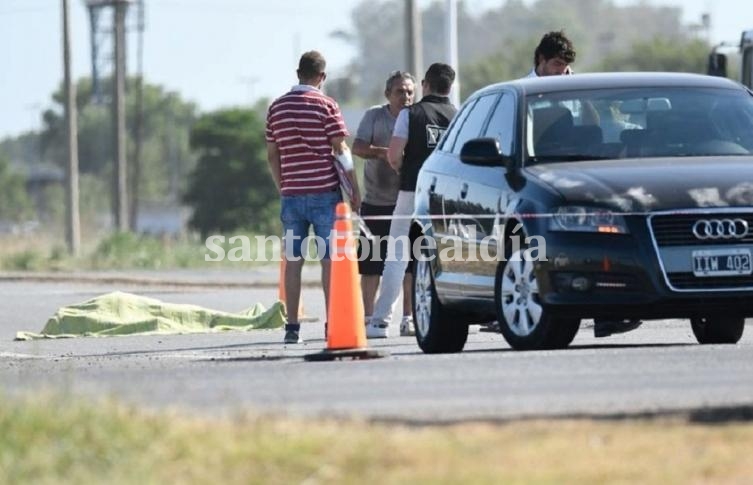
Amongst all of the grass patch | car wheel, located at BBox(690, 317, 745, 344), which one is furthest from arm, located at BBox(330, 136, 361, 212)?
the grass patch

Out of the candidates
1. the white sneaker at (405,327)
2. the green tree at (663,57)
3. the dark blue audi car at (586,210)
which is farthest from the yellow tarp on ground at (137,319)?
the green tree at (663,57)

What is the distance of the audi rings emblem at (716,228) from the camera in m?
13.2

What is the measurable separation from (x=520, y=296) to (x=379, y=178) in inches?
200

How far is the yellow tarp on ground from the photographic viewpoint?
19.1m

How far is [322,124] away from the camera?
663 inches

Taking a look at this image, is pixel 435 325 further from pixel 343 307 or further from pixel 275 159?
pixel 275 159

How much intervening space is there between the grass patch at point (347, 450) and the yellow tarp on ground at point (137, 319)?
9.80m

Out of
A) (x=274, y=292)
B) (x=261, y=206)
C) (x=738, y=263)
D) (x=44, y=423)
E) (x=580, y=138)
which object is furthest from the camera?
(x=261, y=206)

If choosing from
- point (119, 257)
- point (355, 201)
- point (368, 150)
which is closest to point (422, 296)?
point (355, 201)

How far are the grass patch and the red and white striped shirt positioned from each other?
750 cm

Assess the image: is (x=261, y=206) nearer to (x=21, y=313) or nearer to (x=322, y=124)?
(x=21, y=313)

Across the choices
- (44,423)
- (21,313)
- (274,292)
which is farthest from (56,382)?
(274,292)

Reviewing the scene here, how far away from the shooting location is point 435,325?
50.3 ft

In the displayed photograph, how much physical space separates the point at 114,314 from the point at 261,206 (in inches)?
3023
